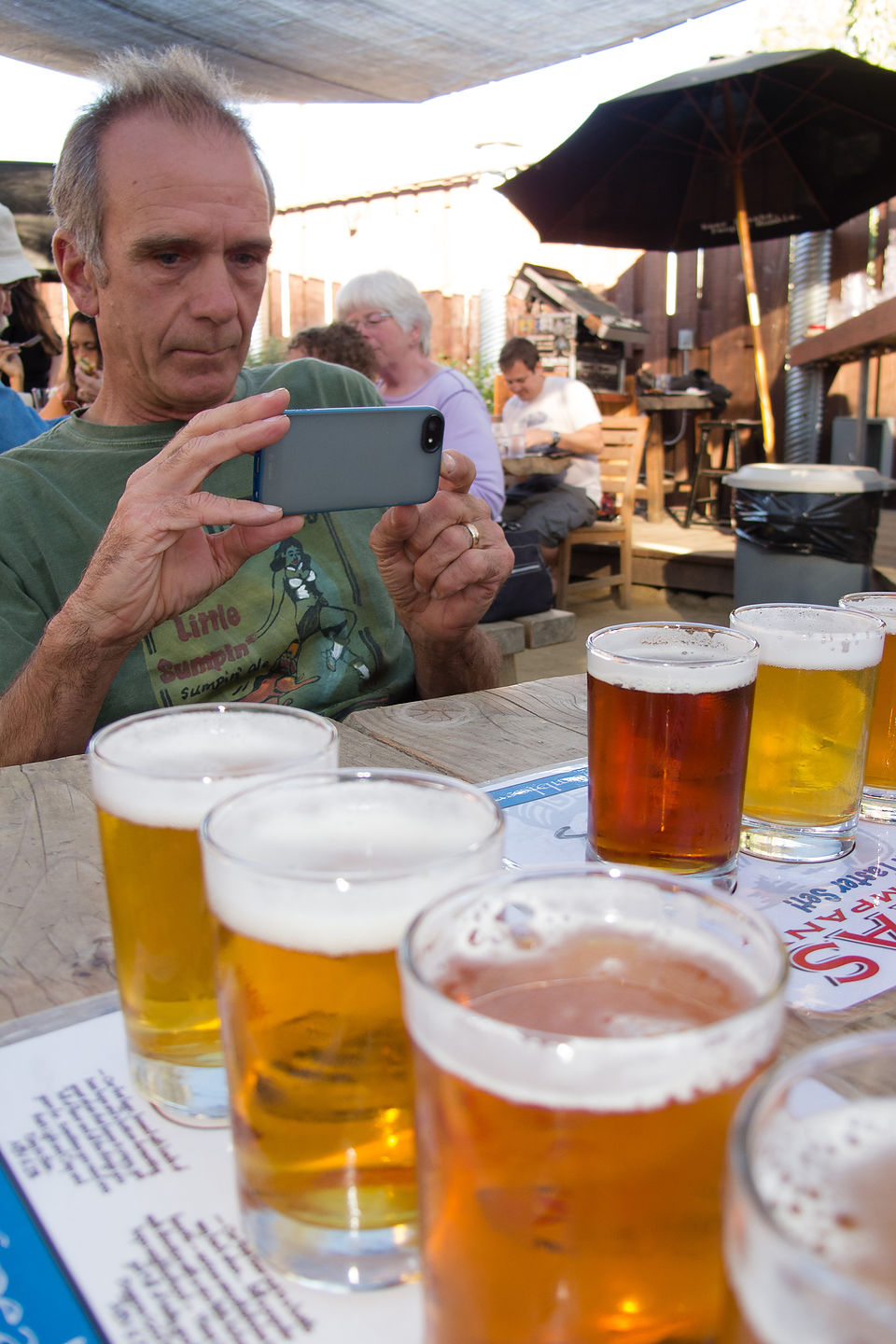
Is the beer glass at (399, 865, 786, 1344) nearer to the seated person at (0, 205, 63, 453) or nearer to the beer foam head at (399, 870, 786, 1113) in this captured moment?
the beer foam head at (399, 870, 786, 1113)

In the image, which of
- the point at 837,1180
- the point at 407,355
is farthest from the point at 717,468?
the point at 837,1180

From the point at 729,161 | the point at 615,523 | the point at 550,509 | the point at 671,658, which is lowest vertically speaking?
the point at 615,523

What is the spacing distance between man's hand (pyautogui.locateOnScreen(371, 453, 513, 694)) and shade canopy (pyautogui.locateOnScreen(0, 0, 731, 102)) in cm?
357

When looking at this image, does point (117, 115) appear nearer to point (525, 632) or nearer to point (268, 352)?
point (525, 632)

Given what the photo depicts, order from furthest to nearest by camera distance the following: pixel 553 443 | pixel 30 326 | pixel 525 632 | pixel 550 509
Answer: pixel 553 443, pixel 550 509, pixel 30 326, pixel 525 632

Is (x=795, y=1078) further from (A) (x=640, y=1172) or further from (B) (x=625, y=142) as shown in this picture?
(B) (x=625, y=142)

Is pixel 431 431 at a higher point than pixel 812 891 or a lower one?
higher

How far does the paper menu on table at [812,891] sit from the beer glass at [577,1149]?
1.20 ft

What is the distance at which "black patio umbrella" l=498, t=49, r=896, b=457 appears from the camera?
574 centimetres

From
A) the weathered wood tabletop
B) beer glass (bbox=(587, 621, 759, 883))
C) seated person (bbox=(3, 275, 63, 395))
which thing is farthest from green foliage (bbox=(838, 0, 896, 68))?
beer glass (bbox=(587, 621, 759, 883))

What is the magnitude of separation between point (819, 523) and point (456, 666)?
12.4ft

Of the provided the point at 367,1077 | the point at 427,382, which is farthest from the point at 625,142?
the point at 367,1077

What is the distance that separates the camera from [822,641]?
2.85ft

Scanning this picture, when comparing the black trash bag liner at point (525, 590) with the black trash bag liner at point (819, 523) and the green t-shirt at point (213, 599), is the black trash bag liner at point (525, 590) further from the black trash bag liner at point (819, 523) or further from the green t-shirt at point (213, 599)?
the black trash bag liner at point (819, 523)
